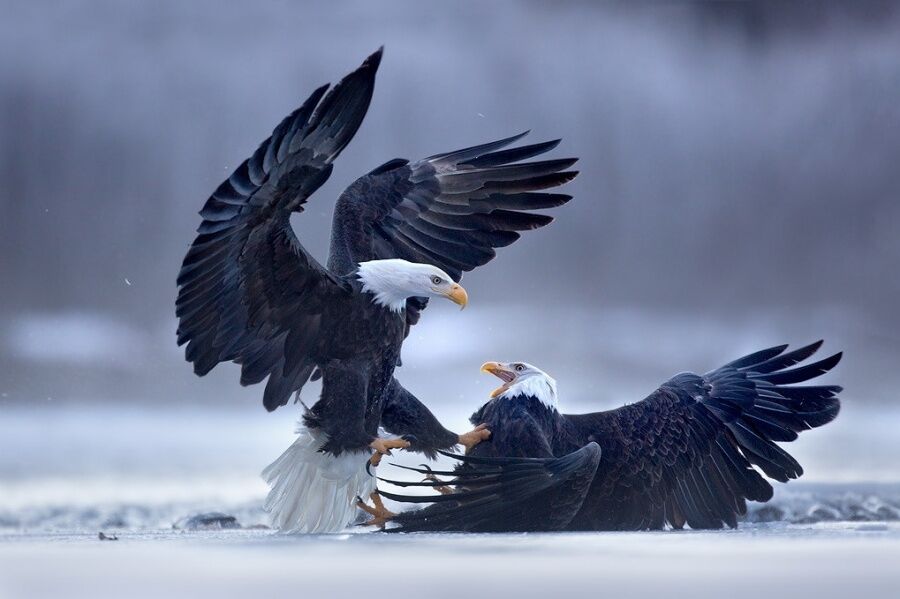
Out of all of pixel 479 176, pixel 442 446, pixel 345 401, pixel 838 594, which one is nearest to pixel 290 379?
pixel 345 401

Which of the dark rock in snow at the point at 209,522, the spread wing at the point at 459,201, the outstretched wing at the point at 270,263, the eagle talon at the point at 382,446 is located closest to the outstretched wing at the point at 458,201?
the spread wing at the point at 459,201

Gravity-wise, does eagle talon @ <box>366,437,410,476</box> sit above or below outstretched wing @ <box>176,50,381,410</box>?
below

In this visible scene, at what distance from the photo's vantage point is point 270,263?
3.32 metres

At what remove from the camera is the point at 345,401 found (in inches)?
138

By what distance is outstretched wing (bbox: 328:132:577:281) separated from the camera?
409 centimetres

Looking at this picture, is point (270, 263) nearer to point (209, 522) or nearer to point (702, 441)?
point (209, 522)

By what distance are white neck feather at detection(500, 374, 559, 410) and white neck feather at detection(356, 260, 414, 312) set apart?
1.46ft

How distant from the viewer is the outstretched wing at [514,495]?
3281 millimetres

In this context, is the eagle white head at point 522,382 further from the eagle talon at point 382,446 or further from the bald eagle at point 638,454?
the eagle talon at point 382,446

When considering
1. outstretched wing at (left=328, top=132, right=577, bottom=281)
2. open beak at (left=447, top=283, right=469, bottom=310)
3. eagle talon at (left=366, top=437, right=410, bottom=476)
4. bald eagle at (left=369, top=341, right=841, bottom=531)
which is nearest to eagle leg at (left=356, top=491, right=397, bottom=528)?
bald eagle at (left=369, top=341, right=841, bottom=531)

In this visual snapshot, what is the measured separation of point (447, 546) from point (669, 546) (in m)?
0.52

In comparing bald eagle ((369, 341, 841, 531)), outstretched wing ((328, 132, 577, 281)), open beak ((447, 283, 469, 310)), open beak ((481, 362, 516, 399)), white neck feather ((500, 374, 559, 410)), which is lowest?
bald eagle ((369, 341, 841, 531))

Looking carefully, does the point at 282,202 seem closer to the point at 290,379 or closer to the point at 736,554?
the point at 290,379

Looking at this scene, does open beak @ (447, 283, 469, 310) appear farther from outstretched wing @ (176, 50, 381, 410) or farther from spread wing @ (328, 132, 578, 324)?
spread wing @ (328, 132, 578, 324)
